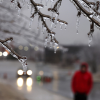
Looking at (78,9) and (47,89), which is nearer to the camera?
(78,9)

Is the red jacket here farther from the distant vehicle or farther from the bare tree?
the distant vehicle

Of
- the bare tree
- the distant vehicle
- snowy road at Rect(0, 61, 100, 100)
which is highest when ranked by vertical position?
the bare tree

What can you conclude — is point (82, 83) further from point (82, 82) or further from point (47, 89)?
point (47, 89)

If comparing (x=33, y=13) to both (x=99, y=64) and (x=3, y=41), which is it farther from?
(x=99, y=64)

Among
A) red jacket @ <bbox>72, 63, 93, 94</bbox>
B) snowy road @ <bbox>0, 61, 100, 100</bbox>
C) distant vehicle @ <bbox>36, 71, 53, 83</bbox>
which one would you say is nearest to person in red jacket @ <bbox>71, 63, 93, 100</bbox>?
red jacket @ <bbox>72, 63, 93, 94</bbox>

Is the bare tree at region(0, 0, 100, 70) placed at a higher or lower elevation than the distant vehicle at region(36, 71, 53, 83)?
higher

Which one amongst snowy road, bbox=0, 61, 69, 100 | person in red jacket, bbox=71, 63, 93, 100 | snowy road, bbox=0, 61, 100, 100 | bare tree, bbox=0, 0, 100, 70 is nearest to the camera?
bare tree, bbox=0, 0, 100, 70

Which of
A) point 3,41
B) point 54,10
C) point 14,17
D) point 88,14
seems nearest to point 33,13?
point 54,10

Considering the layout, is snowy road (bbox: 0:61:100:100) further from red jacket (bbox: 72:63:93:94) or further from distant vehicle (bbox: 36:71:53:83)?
red jacket (bbox: 72:63:93:94)

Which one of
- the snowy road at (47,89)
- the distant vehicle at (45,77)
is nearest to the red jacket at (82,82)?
the snowy road at (47,89)

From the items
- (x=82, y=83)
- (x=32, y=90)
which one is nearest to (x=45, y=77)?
(x=32, y=90)

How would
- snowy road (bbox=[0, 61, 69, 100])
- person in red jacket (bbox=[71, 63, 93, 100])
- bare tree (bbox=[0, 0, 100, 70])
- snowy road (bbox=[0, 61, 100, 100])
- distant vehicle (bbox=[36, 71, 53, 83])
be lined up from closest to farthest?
bare tree (bbox=[0, 0, 100, 70]) → person in red jacket (bbox=[71, 63, 93, 100]) → snowy road (bbox=[0, 61, 69, 100]) → snowy road (bbox=[0, 61, 100, 100]) → distant vehicle (bbox=[36, 71, 53, 83])

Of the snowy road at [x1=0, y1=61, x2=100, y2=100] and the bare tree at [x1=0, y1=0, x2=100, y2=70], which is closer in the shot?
the bare tree at [x1=0, y1=0, x2=100, y2=70]

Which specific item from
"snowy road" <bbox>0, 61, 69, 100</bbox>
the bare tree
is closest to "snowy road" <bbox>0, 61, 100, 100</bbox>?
"snowy road" <bbox>0, 61, 69, 100</bbox>
